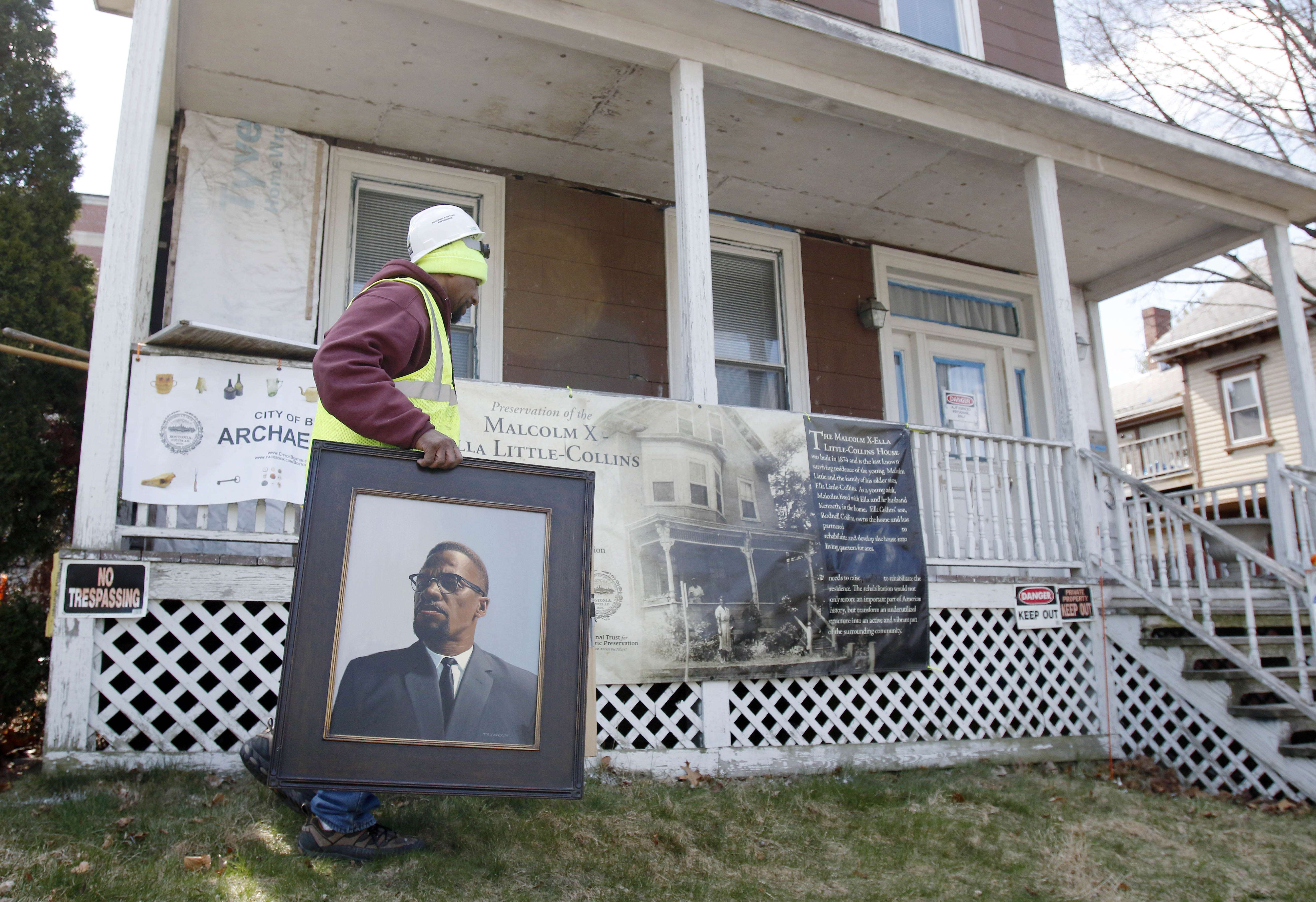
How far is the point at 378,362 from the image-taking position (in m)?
2.72

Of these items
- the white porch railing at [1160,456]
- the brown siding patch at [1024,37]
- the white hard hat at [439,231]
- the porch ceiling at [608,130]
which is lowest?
the white hard hat at [439,231]

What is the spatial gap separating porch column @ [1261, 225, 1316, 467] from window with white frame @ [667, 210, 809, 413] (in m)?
3.88

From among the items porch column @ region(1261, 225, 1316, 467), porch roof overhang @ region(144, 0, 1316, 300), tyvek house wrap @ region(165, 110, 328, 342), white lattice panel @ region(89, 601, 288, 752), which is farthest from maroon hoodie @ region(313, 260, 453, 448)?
porch column @ region(1261, 225, 1316, 467)

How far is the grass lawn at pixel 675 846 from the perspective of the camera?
2998mm

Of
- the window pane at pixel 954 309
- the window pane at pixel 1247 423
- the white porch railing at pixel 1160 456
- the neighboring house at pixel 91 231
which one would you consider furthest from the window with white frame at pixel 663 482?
the white porch railing at pixel 1160 456

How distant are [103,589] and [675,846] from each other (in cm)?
283

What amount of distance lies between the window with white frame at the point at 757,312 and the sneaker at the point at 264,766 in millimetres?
5127

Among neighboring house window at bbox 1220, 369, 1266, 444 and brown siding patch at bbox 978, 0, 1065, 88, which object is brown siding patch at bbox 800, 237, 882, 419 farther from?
neighboring house window at bbox 1220, 369, 1266, 444

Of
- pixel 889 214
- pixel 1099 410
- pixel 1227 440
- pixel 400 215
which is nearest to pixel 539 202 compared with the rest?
pixel 400 215

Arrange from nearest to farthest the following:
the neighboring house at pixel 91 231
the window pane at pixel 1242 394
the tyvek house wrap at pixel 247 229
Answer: the tyvek house wrap at pixel 247 229 < the window pane at pixel 1242 394 < the neighboring house at pixel 91 231

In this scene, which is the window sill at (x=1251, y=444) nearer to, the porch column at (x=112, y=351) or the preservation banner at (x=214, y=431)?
the preservation banner at (x=214, y=431)

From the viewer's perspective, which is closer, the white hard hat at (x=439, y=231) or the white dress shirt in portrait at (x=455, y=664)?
the white dress shirt in portrait at (x=455, y=664)

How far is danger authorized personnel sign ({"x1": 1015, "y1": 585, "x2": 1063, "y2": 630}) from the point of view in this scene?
20.7 feet

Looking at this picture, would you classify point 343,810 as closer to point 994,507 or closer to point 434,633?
point 434,633
